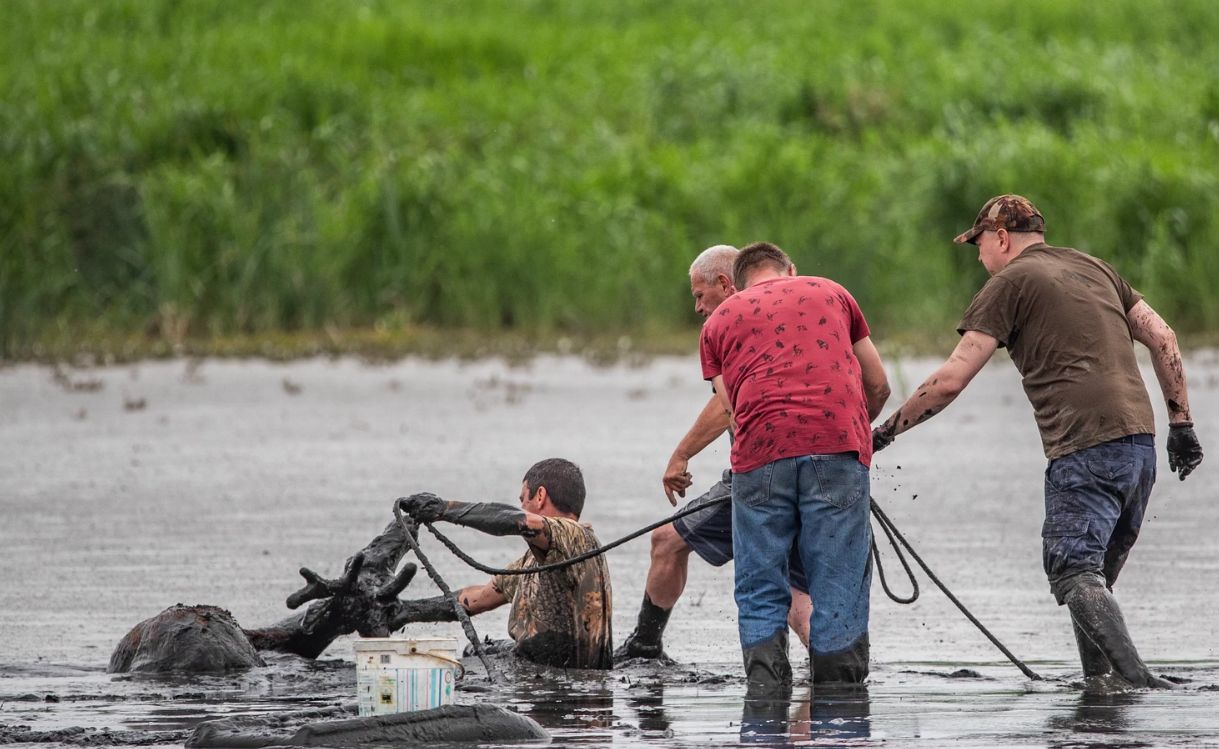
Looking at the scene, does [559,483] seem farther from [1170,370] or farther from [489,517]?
[1170,370]

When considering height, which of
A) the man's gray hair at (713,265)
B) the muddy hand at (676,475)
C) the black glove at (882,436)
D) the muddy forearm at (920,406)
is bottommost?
the muddy hand at (676,475)

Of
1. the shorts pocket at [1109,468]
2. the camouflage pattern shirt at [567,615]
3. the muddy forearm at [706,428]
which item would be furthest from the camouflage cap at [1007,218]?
the camouflage pattern shirt at [567,615]

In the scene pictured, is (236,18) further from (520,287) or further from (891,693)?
(891,693)

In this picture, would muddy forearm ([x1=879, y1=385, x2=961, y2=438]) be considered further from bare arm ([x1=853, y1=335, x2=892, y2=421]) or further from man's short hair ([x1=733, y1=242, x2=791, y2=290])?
man's short hair ([x1=733, y1=242, x2=791, y2=290])

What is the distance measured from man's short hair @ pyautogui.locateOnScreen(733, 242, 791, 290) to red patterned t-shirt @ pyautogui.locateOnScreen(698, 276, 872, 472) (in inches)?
7.3

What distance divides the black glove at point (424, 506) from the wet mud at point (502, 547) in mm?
700

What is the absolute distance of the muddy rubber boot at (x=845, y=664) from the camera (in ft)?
26.5

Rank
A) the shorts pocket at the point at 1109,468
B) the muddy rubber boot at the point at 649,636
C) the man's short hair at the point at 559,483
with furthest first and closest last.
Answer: the muddy rubber boot at the point at 649,636 < the man's short hair at the point at 559,483 < the shorts pocket at the point at 1109,468

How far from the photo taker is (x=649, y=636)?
29.9ft

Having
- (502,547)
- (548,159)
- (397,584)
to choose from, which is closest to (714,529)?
(397,584)

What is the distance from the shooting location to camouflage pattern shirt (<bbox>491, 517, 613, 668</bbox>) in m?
8.66

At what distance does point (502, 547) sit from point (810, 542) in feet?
14.9

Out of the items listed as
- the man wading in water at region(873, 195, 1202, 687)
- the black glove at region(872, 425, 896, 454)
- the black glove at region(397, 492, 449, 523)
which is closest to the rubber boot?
the man wading in water at region(873, 195, 1202, 687)

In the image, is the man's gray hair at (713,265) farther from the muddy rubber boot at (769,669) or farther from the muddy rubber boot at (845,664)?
the muddy rubber boot at (845,664)
